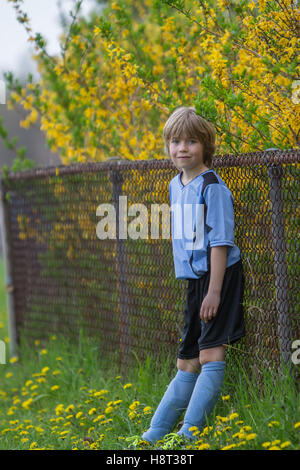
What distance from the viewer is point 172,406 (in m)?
3.63

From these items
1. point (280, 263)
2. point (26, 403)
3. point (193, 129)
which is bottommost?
point (26, 403)

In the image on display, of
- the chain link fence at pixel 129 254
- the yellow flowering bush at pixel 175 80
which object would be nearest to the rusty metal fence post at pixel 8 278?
the chain link fence at pixel 129 254

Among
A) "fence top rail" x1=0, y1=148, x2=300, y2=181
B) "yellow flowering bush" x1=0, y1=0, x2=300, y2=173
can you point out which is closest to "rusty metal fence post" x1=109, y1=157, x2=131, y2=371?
"fence top rail" x1=0, y1=148, x2=300, y2=181

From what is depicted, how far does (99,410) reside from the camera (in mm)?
4398

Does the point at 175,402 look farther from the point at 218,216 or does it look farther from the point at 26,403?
the point at 26,403

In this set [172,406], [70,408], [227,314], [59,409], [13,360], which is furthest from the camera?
[13,360]

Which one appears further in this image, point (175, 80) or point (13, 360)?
point (13, 360)

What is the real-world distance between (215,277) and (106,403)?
58.1 inches

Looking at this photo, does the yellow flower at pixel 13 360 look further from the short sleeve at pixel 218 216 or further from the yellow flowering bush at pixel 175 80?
the short sleeve at pixel 218 216

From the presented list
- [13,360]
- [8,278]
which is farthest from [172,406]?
[8,278]

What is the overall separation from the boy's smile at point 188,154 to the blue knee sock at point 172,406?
1102 millimetres

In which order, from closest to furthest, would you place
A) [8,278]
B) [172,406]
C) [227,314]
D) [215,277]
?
[215,277], [227,314], [172,406], [8,278]

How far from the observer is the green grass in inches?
127

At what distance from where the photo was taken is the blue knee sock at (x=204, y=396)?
3.43 metres
